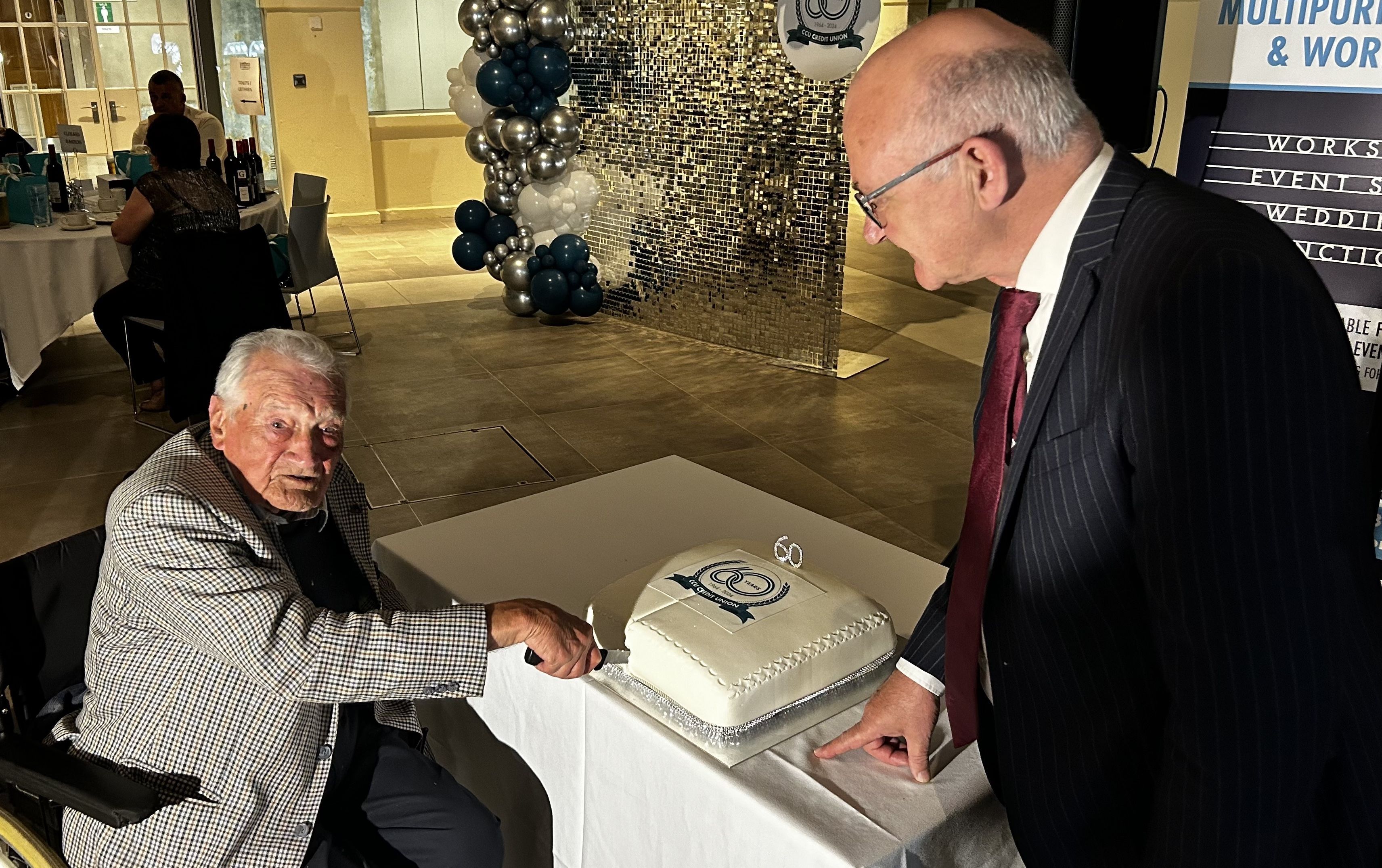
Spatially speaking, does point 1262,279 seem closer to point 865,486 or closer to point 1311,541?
point 1311,541

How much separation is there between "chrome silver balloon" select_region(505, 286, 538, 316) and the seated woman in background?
2381 millimetres

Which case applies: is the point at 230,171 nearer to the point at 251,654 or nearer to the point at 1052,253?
the point at 251,654

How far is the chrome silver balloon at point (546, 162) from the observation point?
688cm

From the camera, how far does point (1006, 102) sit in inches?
41.4

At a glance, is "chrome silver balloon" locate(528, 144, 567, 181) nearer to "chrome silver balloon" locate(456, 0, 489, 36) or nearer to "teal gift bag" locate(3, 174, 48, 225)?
"chrome silver balloon" locate(456, 0, 489, 36)

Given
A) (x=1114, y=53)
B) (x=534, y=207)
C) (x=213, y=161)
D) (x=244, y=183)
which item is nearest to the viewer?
(x=1114, y=53)

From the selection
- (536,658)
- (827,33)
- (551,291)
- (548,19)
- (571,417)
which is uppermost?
(548,19)

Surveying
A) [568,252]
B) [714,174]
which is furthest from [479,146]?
[714,174]

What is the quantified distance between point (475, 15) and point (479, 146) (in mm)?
782

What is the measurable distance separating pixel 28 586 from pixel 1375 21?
2747 mm

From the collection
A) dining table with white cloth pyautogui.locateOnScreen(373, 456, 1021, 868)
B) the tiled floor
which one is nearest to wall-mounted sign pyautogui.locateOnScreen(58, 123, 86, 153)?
the tiled floor

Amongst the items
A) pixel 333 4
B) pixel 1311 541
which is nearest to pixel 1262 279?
pixel 1311 541

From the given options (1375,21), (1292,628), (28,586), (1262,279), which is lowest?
(28,586)

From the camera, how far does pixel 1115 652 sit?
43.3 inches
